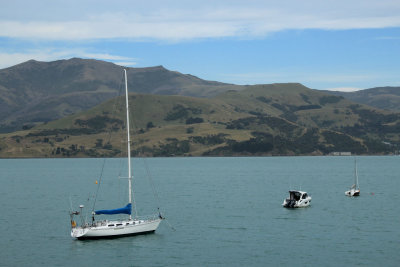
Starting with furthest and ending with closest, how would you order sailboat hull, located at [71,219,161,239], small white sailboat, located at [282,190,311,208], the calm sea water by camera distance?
1. small white sailboat, located at [282,190,311,208]
2. sailboat hull, located at [71,219,161,239]
3. the calm sea water

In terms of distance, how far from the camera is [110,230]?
67.1 m

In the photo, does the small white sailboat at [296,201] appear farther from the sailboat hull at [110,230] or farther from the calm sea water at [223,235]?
the sailboat hull at [110,230]

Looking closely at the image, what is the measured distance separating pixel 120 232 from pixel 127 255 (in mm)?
6371

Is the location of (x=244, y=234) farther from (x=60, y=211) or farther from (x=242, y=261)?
(x=60, y=211)

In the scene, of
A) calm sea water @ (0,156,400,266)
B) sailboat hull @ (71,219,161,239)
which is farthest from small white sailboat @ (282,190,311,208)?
sailboat hull @ (71,219,161,239)

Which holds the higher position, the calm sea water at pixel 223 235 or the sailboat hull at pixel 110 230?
the sailboat hull at pixel 110 230

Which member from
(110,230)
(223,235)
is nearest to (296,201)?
(223,235)

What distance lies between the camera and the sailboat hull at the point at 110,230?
218ft

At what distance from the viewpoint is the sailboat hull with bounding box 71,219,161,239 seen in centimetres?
6650

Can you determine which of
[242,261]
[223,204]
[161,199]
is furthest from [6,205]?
[242,261]

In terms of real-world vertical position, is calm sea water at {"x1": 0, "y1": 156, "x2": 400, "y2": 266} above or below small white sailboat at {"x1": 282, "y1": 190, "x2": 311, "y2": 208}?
below

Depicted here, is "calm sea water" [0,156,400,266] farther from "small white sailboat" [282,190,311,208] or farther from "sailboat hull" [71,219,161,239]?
"small white sailboat" [282,190,311,208]

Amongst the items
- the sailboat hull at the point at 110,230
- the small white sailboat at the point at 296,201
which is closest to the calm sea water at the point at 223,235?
the sailboat hull at the point at 110,230

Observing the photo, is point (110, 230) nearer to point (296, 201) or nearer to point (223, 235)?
point (223, 235)
